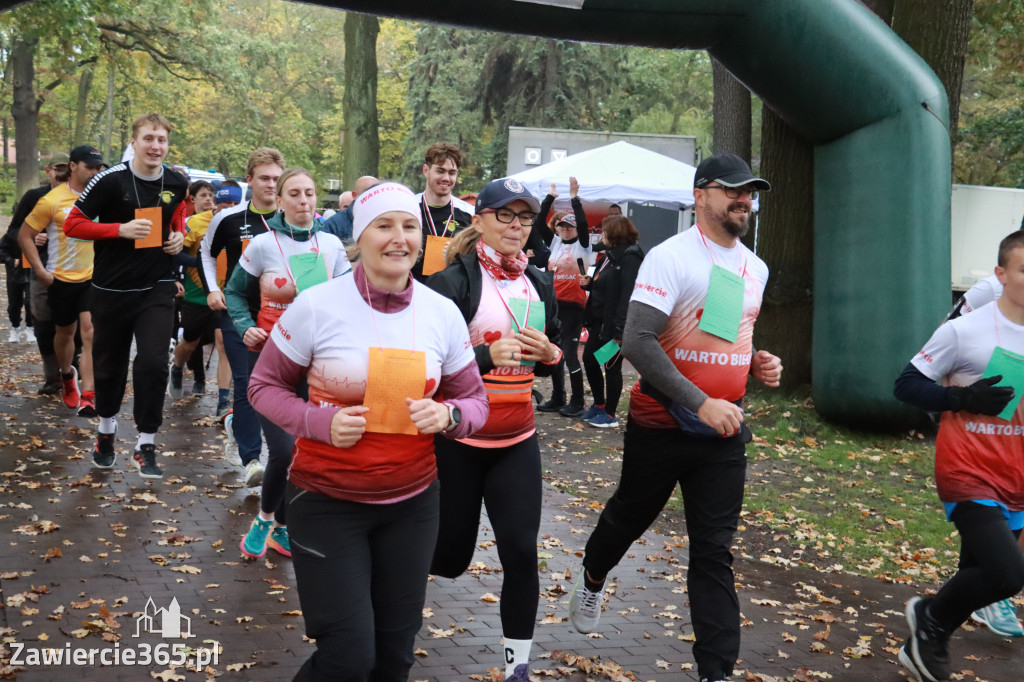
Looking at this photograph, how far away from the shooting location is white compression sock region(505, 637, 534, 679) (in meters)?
4.72

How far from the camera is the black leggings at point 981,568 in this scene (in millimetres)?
5043

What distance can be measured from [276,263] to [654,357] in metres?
2.86

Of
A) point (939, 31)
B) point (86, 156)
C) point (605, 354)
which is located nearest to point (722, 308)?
point (605, 354)

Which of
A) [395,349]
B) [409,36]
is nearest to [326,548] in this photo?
[395,349]

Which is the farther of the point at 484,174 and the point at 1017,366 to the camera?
the point at 484,174

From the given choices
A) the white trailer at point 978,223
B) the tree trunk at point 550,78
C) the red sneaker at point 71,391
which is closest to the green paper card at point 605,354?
the red sneaker at point 71,391

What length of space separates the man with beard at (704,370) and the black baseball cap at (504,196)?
0.57m

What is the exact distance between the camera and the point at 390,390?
3705 mm

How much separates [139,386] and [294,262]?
2.30 metres

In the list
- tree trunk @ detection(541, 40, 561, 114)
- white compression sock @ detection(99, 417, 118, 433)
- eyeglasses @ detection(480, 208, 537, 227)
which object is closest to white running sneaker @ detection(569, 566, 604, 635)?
eyeglasses @ detection(480, 208, 537, 227)

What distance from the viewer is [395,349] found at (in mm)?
3754

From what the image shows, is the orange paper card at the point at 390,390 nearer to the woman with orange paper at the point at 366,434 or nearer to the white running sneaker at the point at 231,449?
the woman with orange paper at the point at 366,434

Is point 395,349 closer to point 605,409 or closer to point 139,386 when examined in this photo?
point 139,386

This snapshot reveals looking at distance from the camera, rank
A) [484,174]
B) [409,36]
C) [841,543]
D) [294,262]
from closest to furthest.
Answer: [294,262]
[841,543]
[484,174]
[409,36]
